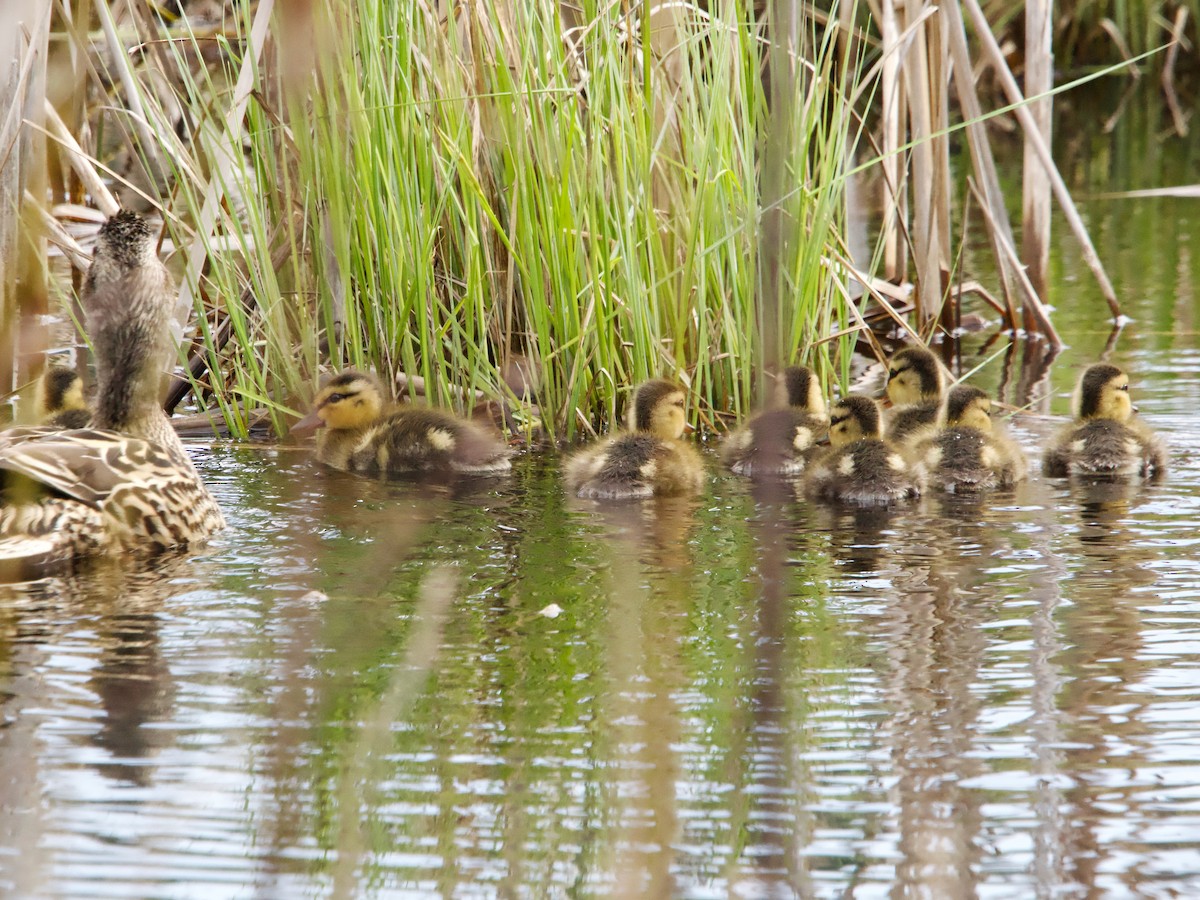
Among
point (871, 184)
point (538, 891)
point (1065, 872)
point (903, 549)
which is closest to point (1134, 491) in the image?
point (903, 549)

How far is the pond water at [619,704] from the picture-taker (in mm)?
2271

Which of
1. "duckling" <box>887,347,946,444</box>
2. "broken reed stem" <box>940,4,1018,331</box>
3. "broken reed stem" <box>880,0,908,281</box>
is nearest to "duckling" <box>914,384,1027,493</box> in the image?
"duckling" <box>887,347,946,444</box>

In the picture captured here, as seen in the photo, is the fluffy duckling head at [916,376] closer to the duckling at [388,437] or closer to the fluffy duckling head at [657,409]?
the fluffy duckling head at [657,409]

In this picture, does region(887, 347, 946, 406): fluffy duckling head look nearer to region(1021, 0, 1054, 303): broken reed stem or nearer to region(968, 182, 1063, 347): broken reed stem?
region(968, 182, 1063, 347): broken reed stem

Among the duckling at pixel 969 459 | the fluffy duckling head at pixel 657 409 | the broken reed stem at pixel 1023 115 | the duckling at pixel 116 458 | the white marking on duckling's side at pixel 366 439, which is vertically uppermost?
the broken reed stem at pixel 1023 115

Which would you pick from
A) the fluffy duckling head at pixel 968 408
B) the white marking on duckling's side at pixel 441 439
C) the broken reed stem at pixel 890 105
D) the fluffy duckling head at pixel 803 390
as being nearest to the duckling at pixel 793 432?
the fluffy duckling head at pixel 803 390

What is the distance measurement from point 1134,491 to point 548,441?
1770 millimetres

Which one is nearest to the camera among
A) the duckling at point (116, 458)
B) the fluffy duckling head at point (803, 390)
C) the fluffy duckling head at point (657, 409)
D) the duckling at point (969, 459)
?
the duckling at point (116, 458)

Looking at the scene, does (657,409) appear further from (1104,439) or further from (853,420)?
(1104,439)

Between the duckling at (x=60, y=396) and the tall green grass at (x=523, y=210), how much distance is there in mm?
412

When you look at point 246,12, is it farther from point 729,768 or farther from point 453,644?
point 729,768

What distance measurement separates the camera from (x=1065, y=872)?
2.24 metres

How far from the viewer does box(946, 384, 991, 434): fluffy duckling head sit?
499cm

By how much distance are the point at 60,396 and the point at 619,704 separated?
2875mm
